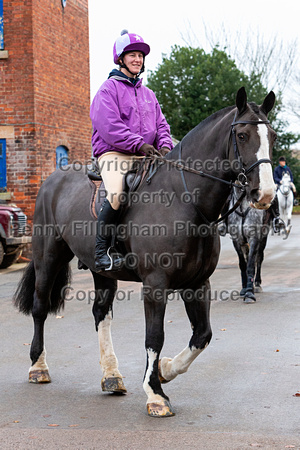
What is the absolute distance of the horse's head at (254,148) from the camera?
14.8 ft

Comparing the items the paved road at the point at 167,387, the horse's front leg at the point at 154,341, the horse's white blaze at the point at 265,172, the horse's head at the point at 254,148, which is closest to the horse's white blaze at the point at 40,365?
the paved road at the point at 167,387

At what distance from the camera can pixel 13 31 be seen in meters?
17.4

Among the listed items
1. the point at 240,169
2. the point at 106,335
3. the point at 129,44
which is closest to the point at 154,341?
the point at 106,335

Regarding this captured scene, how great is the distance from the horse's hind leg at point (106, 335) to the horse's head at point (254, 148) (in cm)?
212

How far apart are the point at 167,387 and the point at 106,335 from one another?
2.51 ft

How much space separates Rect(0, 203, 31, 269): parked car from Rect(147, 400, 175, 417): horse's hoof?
35.6 ft

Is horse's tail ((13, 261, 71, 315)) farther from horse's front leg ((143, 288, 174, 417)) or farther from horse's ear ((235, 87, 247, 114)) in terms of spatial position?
horse's ear ((235, 87, 247, 114))

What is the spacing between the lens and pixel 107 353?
595 cm

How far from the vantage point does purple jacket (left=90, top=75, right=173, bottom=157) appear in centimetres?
543

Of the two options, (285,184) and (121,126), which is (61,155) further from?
(121,126)

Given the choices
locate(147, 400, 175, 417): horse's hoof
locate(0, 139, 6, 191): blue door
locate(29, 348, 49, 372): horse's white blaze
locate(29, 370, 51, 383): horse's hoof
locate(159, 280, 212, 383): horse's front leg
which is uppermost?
locate(0, 139, 6, 191): blue door

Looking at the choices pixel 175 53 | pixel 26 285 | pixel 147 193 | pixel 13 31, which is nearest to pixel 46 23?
pixel 13 31

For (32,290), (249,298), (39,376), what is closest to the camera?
(39,376)

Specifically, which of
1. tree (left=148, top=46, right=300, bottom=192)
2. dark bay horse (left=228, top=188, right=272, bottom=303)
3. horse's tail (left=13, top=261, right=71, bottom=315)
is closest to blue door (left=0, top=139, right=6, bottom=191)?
dark bay horse (left=228, top=188, right=272, bottom=303)
